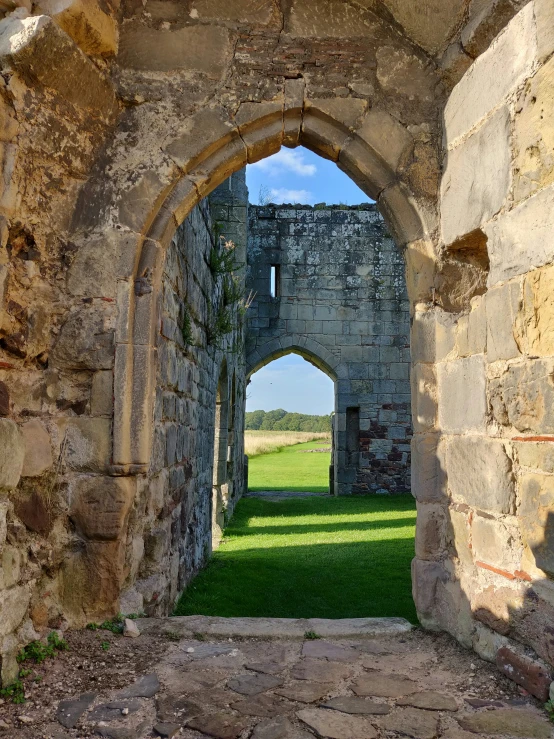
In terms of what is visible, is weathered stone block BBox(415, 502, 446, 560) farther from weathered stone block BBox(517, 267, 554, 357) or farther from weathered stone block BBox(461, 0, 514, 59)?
weathered stone block BBox(461, 0, 514, 59)

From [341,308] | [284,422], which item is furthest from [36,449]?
[284,422]

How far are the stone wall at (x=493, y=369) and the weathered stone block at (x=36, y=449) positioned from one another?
1.89m

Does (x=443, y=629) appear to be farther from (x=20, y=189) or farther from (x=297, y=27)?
(x=297, y=27)

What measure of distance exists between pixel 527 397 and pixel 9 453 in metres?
2.05

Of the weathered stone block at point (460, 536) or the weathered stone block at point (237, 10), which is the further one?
the weathered stone block at point (237, 10)

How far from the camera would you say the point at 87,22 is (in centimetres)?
315

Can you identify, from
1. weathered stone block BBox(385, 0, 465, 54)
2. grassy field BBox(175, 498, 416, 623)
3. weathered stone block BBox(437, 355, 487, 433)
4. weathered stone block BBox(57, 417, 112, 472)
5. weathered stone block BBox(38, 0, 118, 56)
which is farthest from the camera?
grassy field BBox(175, 498, 416, 623)

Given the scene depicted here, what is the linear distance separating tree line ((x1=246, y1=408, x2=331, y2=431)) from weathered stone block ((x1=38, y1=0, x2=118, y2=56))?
46.3 metres

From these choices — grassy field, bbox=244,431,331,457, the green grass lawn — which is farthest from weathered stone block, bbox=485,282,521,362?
grassy field, bbox=244,431,331,457

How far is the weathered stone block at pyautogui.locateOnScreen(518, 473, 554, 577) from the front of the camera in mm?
2232

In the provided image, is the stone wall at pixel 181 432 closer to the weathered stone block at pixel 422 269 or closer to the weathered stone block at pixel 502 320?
the weathered stone block at pixel 422 269

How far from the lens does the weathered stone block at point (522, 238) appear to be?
231 centimetres

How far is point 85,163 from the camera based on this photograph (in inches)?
131

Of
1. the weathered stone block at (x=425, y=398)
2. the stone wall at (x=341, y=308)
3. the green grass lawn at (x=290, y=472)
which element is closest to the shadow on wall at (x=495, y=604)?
the weathered stone block at (x=425, y=398)
